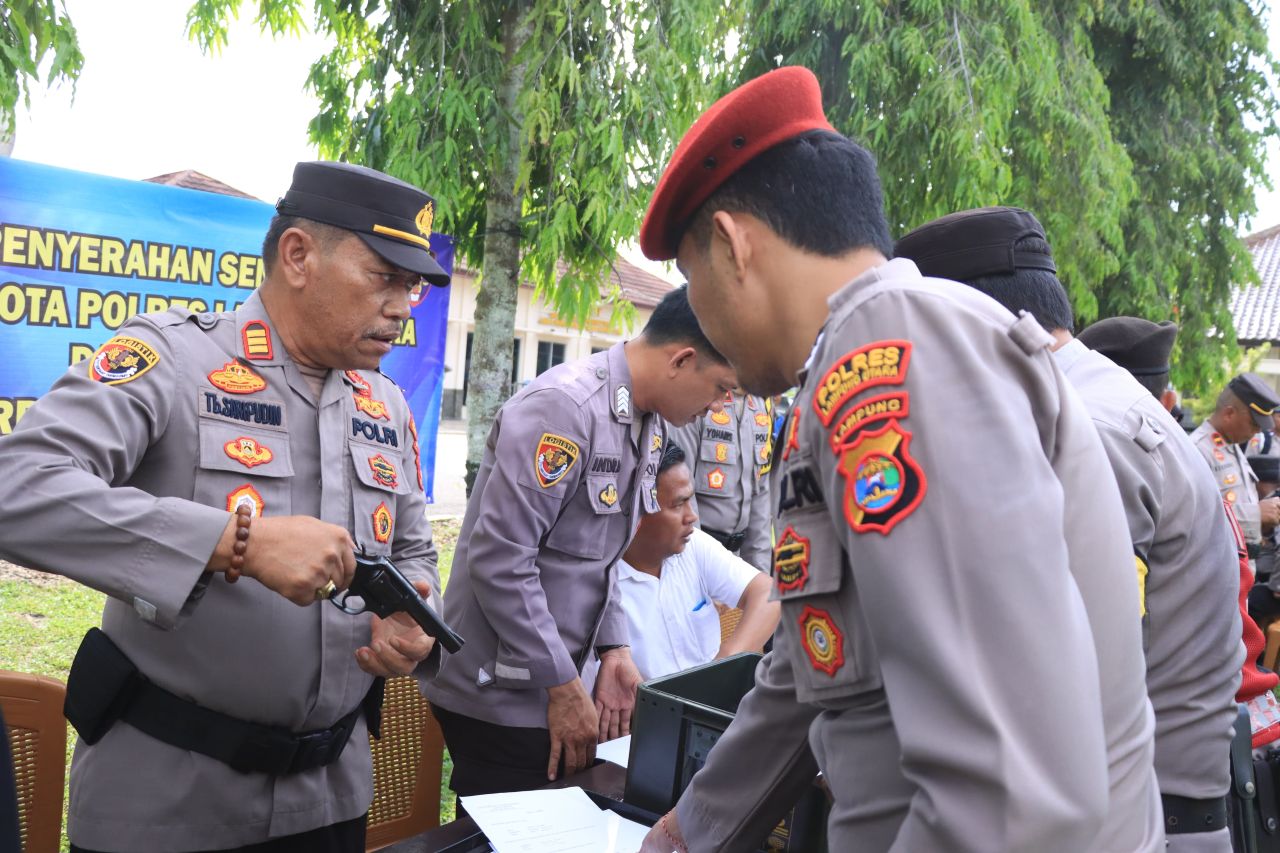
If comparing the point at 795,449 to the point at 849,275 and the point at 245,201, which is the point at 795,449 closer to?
the point at 849,275

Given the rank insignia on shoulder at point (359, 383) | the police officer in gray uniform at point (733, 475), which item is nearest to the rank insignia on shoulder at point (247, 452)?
the rank insignia on shoulder at point (359, 383)

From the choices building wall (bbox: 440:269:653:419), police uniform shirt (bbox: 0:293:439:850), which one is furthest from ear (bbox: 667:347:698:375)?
building wall (bbox: 440:269:653:419)

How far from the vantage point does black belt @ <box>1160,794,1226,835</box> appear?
1.82 meters

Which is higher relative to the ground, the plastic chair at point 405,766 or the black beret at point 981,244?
the black beret at point 981,244

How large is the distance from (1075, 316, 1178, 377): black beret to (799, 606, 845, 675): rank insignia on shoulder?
179 cm

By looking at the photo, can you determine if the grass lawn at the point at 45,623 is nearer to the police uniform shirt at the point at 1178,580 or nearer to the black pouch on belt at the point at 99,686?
the black pouch on belt at the point at 99,686

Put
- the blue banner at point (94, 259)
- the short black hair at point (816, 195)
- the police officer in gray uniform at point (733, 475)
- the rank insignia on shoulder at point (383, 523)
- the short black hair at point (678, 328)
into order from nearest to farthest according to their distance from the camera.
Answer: the short black hair at point (816, 195)
the rank insignia on shoulder at point (383, 523)
the short black hair at point (678, 328)
the blue banner at point (94, 259)
the police officer in gray uniform at point (733, 475)

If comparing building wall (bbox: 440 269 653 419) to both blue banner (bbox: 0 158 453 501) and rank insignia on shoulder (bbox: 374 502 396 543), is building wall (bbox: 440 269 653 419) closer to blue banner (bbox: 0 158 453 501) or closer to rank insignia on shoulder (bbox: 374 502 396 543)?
blue banner (bbox: 0 158 453 501)

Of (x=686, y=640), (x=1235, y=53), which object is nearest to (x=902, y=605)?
(x=686, y=640)

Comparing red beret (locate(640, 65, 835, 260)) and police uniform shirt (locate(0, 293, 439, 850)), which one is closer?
red beret (locate(640, 65, 835, 260))

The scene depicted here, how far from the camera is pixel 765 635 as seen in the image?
3.36 m

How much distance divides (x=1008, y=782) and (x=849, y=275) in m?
0.57

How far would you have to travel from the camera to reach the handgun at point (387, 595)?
177 cm

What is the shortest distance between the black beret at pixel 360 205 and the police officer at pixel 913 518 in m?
0.91
